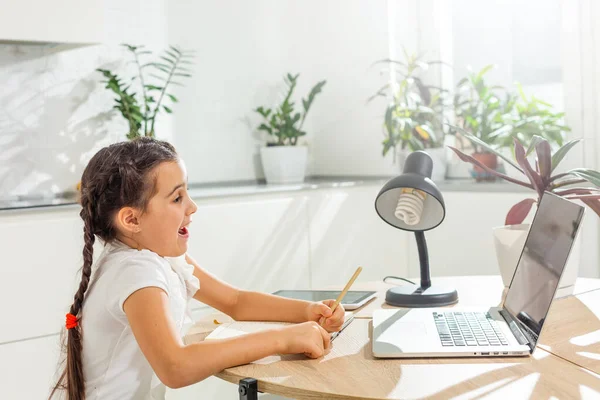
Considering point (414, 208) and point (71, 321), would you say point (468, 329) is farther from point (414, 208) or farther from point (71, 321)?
point (71, 321)

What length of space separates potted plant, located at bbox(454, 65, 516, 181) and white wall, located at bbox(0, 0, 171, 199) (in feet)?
4.97

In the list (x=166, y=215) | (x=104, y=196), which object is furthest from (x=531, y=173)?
(x=104, y=196)

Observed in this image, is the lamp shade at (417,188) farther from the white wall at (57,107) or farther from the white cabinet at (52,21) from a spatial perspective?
the white wall at (57,107)

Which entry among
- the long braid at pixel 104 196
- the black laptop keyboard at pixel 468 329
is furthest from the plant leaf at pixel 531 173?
the long braid at pixel 104 196

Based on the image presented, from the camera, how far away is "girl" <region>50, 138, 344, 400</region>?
52.4 inches

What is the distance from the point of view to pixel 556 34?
10.5ft

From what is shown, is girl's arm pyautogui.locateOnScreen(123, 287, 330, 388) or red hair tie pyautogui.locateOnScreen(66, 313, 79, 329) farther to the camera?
red hair tie pyautogui.locateOnScreen(66, 313, 79, 329)

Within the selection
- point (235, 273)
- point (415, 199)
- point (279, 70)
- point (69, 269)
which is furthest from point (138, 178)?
point (279, 70)

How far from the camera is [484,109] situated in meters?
3.31

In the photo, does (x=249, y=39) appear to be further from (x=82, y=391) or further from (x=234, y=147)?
(x=82, y=391)

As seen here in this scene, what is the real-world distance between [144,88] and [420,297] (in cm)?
198

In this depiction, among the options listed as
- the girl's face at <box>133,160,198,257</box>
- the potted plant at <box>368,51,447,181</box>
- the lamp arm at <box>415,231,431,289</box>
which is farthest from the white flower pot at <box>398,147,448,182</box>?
the girl's face at <box>133,160,198,257</box>

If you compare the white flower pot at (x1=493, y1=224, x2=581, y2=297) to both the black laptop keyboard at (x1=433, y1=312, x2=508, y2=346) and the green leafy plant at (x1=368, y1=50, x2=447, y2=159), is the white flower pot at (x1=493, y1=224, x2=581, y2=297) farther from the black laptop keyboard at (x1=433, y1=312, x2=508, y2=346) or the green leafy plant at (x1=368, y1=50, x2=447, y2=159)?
the green leafy plant at (x1=368, y1=50, x2=447, y2=159)

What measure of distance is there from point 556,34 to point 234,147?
1608 millimetres
